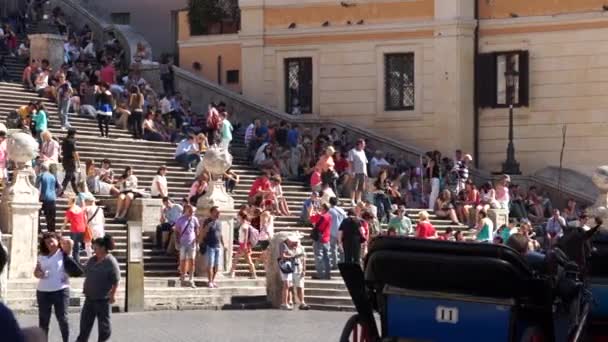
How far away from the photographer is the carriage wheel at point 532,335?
16109 mm

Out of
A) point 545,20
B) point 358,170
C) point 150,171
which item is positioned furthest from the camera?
point 545,20

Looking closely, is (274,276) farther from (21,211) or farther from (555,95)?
(555,95)

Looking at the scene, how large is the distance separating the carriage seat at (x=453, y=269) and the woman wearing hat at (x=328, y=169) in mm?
22974

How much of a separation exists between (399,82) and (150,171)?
→ 10278mm

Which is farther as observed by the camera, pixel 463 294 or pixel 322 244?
pixel 322 244

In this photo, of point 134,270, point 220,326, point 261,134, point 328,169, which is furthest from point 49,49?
point 220,326

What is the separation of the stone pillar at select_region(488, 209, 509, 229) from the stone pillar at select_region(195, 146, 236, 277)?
6818 mm

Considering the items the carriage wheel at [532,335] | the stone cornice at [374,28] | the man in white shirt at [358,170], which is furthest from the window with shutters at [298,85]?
the carriage wheel at [532,335]

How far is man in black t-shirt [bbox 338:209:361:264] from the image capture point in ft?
110

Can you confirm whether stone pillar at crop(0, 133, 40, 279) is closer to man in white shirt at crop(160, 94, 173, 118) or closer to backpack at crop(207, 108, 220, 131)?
backpack at crop(207, 108, 220, 131)

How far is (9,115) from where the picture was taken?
3834 cm

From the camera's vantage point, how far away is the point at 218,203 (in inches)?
1356

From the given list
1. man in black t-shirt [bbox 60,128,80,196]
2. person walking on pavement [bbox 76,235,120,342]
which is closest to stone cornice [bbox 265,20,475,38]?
man in black t-shirt [bbox 60,128,80,196]

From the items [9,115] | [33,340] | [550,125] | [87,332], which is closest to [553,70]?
[550,125]
